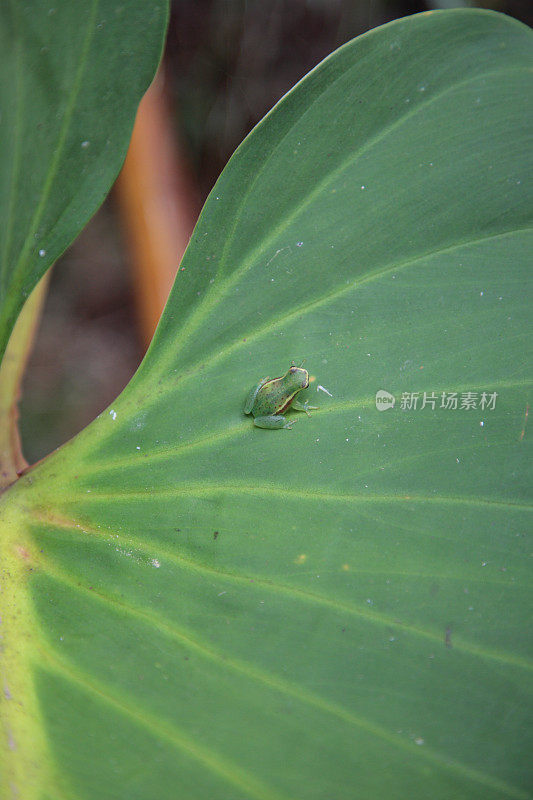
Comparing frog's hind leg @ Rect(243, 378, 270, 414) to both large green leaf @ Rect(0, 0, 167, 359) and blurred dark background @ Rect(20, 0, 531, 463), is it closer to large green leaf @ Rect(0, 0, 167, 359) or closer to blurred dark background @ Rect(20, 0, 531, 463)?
large green leaf @ Rect(0, 0, 167, 359)

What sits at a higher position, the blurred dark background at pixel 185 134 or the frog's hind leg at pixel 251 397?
the blurred dark background at pixel 185 134

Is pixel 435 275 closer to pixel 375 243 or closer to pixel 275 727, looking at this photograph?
pixel 375 243

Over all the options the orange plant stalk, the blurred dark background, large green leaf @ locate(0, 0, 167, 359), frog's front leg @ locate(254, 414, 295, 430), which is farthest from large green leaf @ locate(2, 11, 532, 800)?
the blurred dark background

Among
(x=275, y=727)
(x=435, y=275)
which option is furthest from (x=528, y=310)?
(x=275, y=727)

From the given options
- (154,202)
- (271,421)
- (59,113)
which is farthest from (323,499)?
(154,202)

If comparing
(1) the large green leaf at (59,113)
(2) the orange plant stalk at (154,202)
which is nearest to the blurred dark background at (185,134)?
(2) the orange plant stalk at (154,202)

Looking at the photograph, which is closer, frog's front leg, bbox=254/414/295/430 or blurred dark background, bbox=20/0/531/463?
frog's front leg, bbox=254/414/295/430

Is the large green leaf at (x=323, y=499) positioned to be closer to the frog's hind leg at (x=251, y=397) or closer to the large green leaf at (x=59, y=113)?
the frog's hind leg at (x=251, y=397)
